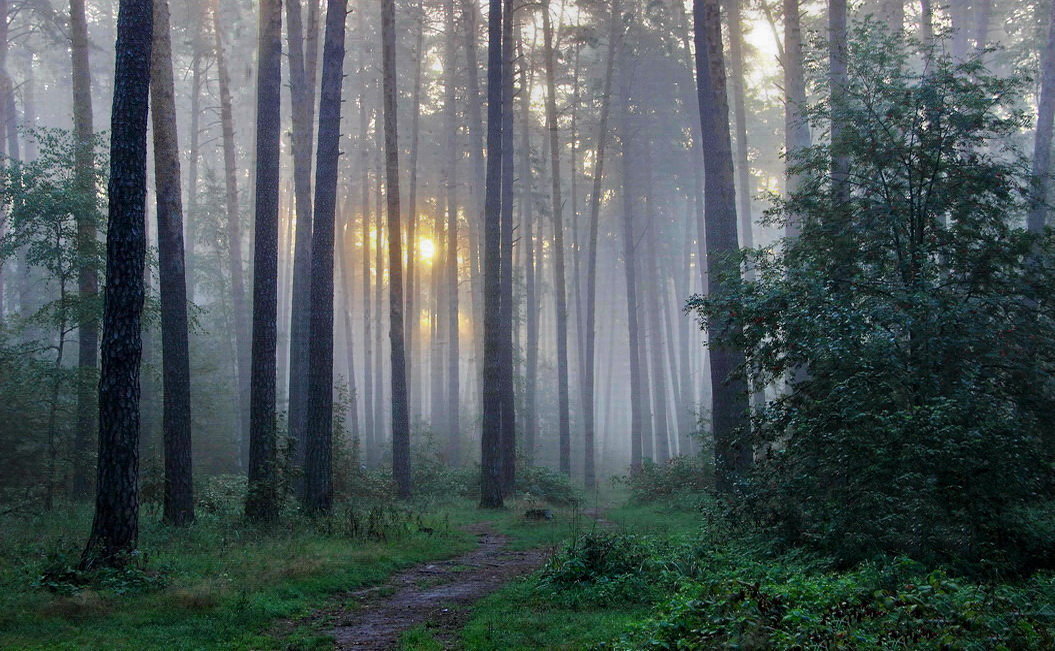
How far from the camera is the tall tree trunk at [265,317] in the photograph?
47.5ft

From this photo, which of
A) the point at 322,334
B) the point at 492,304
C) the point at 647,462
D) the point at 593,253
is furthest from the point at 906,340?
the point at 593,253

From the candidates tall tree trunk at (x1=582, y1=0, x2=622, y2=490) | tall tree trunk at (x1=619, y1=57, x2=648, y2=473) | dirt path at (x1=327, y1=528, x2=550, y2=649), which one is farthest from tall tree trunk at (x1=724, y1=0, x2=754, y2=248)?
dirt path at (x1=327, y1=528, x2=550, y2=649)

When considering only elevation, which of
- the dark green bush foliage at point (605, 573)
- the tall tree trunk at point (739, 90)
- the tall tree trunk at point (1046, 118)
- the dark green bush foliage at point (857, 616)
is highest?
the tall tree trunk at point (739, 90)

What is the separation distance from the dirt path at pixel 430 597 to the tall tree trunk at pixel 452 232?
18856 mm

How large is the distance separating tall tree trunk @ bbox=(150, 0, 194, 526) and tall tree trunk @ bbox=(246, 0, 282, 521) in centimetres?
116

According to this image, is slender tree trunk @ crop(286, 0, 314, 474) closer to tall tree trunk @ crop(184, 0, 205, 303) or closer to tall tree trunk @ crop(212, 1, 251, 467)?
tall tree trunk @ crop(212, 1, 251, 467)

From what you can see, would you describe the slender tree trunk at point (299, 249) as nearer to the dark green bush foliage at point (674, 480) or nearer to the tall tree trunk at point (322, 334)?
the tall tree trunk at point (322, 334)

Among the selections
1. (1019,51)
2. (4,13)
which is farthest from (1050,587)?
(4,13)

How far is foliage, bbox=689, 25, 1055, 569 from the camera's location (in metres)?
8.98

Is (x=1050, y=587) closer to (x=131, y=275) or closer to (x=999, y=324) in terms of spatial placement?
(x=999, y=324)

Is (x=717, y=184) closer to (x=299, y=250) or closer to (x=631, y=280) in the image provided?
(x=299, y=250)

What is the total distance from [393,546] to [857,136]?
1021 cm

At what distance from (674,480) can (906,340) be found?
14358 millimetres

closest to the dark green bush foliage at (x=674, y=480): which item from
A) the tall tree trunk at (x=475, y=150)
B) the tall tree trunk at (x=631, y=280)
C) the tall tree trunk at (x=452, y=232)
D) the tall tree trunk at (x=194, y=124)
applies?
the tall tree trunk at (x=631, y=280)
